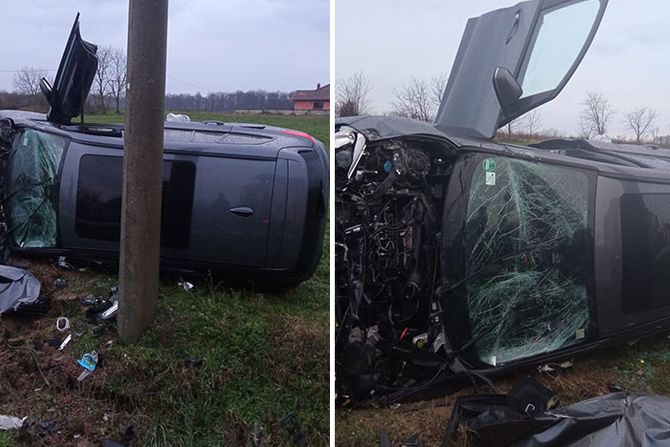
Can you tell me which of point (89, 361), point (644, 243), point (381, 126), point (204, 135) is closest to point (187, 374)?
point (89, 361)

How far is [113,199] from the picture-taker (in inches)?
133

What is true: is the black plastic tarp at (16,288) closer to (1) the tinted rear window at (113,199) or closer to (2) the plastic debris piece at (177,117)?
(1) the tinted rear window at (113,199)

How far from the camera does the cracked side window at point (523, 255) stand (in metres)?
2.07

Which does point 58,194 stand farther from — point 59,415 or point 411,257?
point 411,257

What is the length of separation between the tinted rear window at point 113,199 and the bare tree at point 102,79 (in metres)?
0.37

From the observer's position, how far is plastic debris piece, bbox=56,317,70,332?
321cm

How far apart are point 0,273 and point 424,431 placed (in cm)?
255

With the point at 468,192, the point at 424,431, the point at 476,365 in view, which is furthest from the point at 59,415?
the point at 468,192

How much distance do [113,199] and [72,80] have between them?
760 millimetres

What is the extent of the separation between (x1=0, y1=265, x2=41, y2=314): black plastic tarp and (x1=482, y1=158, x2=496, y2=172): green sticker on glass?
8.36 ft

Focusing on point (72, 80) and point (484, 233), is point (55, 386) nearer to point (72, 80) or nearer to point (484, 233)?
point (72, 80)

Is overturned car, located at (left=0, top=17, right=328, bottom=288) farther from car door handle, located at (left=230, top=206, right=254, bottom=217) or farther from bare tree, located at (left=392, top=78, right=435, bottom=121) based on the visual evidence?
bare tree, located at (left=392, top=78, right=435, bottom=121)

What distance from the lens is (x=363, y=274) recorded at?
2.06 m

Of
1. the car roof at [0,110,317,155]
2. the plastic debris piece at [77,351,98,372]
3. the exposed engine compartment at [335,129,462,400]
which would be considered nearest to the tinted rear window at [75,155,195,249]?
the car roof at [0,110,317,155]
